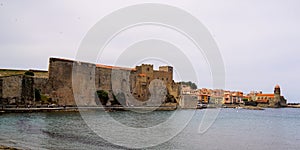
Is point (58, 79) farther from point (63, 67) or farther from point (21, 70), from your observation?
point (21, 70)

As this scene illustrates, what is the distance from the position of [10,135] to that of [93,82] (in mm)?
23458

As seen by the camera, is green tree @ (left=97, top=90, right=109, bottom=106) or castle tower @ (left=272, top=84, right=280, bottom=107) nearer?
green tree @ (left=97, top=90, right=109, bottom=106)

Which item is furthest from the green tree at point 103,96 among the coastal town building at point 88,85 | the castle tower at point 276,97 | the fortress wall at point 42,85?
the castle tower at point 276,97

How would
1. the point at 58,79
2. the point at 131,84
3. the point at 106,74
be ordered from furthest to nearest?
the point at 131,84
the point at 106,74
the point at 58,79

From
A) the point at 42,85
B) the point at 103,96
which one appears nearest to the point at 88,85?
the point at 103,96

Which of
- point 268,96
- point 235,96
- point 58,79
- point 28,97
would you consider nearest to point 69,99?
point 58,79

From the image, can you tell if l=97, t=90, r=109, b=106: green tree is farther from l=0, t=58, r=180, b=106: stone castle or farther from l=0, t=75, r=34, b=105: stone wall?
l=0, t=75, r=34, b=105: stone wall

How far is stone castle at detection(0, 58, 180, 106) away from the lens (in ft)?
83.6

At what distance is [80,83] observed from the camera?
33.8 metres

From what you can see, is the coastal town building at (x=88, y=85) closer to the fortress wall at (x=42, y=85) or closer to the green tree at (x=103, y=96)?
the fortress wall at (x=42, y=85)

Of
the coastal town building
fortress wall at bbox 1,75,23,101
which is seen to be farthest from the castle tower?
fortress wall at bbox 1,75,23,101

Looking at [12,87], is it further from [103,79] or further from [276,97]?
[276,97]

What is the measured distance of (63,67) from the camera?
31.2 m

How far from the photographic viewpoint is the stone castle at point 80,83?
25469 mm
